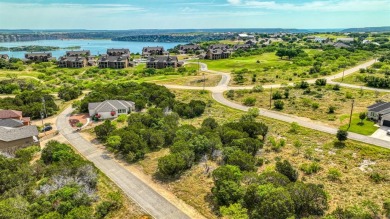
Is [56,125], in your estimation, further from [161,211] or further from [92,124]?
[161,211]

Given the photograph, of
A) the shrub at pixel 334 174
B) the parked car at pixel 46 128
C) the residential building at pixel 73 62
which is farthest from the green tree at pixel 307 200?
the residential building at pixel 73 62

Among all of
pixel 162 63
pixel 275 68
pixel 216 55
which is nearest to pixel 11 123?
pixel 162 63

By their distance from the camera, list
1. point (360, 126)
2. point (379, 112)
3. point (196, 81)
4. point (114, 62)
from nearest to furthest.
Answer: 1. point (360, 126)
2. point (379, 112)
3. point (196, 81)
4. point (114, 62)

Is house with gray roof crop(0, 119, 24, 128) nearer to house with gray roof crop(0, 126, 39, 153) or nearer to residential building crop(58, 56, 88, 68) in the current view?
house with gray roof crop(0, 126, 39, 153)

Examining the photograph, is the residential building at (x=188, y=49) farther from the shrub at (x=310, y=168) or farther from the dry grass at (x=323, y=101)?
the shrub at (x=310, y=168)

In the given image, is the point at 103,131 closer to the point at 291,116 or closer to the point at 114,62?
the point at 291,116

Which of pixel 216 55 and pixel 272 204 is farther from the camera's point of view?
pixel 216 55
